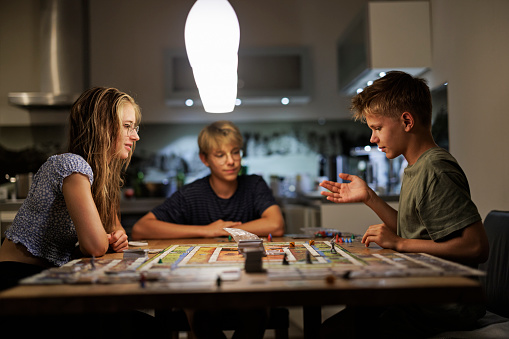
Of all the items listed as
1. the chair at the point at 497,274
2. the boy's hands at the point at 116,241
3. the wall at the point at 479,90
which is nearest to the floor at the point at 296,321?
the wall at the point at 479,90

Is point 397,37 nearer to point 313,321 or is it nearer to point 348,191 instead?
point 348,191

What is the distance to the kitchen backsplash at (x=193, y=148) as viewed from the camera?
4.58m

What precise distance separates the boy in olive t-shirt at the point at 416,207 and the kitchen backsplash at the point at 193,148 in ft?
9.18

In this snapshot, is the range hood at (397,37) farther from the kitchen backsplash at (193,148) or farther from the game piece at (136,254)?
the game piece at (136,254)

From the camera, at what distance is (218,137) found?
249cm

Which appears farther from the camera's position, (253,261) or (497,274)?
(497,274)

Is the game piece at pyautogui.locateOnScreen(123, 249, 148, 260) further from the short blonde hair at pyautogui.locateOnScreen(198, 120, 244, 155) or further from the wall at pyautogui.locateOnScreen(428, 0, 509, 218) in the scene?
the wall at pyautogui.locateOnScreen(428, 0, 509, 218)

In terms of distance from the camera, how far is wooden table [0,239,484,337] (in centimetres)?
96

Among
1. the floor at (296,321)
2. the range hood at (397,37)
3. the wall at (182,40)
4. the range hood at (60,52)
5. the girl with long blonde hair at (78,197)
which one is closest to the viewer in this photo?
the girl with long blonde hair at (78,197)

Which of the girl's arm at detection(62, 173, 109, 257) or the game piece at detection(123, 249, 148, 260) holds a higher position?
the girl's arm at detection(62, 173, 109, 257)

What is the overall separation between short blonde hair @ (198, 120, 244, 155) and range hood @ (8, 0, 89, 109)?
2.07 m

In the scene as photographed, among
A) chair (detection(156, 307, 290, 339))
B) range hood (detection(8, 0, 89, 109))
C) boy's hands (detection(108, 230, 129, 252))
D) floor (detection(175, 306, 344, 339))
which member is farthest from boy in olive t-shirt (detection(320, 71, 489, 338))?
range hood (detection(8, 0, 89, 109))

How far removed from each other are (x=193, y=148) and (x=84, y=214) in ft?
10.7

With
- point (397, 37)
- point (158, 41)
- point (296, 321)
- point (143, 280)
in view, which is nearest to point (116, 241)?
point (143, 280)
